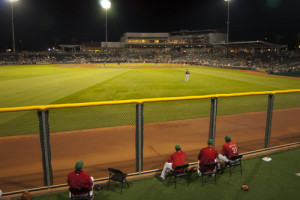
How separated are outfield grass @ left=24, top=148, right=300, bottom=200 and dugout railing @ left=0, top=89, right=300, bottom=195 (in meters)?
0.63

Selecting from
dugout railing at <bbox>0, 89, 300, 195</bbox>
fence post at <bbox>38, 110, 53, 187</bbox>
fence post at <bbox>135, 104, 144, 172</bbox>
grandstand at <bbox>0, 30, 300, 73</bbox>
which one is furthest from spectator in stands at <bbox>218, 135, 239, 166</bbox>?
grandstand at <bbox>0, 30, 300, 73</bbox>

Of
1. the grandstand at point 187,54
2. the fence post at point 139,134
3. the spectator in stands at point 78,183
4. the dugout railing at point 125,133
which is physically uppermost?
the grandstand at point 187,54

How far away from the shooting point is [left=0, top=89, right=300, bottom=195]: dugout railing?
566 cm

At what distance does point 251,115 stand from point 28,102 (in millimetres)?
14054

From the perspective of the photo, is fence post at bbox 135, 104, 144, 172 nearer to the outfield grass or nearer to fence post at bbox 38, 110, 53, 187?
the outfield grass

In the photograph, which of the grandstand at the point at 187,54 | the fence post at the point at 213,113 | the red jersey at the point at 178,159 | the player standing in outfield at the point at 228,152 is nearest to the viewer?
the red jersey at the point at 178,159

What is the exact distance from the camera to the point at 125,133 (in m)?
9.55

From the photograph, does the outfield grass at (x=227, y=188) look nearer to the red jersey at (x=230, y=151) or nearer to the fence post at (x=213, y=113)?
the red jersey at (x=230, y=151)

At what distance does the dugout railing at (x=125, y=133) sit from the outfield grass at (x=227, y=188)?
2.06 ft

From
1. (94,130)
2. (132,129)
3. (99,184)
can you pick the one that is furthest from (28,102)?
(99,184)

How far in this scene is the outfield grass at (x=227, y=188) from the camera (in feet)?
16.4

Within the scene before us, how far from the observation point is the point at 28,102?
15.6m

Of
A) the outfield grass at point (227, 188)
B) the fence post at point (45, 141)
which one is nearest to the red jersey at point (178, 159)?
the outfield grass at point (227, 188)

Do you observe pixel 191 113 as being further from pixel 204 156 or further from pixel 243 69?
pixel 243 69
